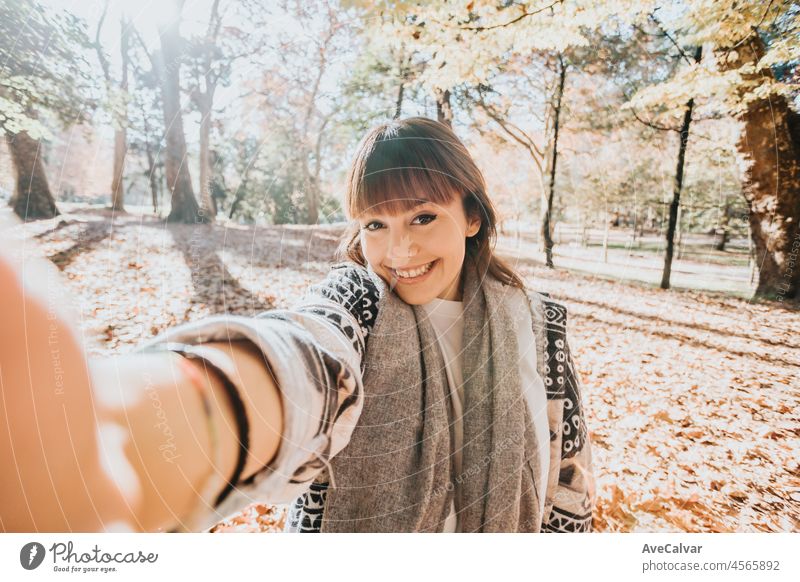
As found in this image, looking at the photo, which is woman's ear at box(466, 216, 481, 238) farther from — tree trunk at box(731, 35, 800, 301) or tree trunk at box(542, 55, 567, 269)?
tree trunk at box(731, 35, 800, 301)

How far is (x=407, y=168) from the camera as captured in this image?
0.71m

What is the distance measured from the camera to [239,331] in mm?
421

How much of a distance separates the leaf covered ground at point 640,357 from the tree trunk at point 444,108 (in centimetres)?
51

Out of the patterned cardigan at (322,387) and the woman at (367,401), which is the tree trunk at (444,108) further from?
the patterned cardigan at (322,387)

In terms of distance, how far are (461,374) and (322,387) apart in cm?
41

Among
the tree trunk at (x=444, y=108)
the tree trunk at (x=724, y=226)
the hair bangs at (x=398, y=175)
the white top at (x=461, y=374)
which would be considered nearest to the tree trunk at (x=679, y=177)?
the tree trunk at (x=724, y=226)

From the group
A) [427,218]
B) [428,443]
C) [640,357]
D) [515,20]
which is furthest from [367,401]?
[640,357]

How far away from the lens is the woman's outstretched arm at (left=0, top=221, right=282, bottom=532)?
408mm

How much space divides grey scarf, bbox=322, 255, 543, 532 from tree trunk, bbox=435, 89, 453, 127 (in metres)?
0.57

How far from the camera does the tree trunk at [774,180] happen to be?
1197mm

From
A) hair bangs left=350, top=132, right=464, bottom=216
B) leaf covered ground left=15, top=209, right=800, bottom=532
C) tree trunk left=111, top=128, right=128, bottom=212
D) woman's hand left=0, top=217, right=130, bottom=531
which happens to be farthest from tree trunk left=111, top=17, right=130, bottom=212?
hair bangs left=350, top=132, right=464, bottom=216

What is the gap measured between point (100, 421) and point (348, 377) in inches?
12.2
